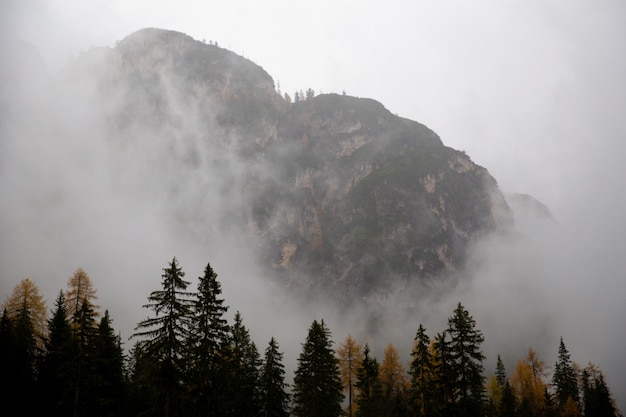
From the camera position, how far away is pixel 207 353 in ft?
110

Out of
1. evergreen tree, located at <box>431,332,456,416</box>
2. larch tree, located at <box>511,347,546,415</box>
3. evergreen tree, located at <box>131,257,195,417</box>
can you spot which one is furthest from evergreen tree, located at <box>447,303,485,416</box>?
larch tree, located at <box>511,347,546,415</box>

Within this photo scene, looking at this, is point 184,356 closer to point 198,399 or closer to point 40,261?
point 198,399

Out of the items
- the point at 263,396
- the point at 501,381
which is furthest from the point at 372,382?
the point at 501,381

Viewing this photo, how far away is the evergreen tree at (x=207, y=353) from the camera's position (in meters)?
33.1

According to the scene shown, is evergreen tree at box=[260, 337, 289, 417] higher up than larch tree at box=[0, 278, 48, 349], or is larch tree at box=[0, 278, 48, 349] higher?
larch tree at box=[0, 278, 48, 349]

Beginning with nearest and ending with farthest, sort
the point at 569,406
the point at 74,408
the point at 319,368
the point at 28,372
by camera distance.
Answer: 1. the point at 74,408
2. the point at 28,372
3. the point at 319,368
4. the point at 569,406

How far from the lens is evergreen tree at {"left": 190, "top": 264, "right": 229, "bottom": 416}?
33125mm

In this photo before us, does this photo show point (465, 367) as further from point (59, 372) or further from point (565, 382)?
point (565, 382)

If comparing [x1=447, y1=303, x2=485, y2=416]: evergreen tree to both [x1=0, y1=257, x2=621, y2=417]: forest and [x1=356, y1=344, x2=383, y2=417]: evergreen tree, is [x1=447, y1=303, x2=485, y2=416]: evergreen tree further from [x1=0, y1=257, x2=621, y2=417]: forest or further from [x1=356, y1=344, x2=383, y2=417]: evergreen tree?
[x1=356, y1=344, x2=383, y2=417]: evergreen tree

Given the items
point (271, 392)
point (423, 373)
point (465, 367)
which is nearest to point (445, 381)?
point (465, 367)

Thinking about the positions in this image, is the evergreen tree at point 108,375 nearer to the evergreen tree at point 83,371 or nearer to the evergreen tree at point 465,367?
the evergreen tree at point 83,371

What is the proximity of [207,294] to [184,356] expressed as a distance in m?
4.62

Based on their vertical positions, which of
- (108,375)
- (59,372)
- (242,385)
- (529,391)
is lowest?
(242,385)

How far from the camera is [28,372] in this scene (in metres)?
42.8
